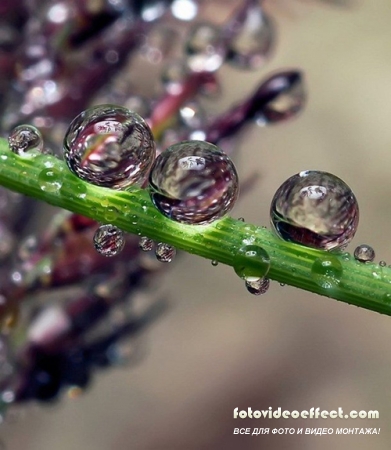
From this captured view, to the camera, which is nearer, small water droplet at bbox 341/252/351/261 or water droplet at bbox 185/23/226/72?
small water droplet at bbox 341/252/351/261

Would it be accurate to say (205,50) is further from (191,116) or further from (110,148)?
(110,148)

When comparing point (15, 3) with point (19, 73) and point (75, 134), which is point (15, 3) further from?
point (75, 134)

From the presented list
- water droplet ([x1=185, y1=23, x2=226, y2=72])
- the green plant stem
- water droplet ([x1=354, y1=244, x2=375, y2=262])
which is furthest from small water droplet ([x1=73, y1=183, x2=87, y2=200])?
water droplet ([x1=185, y1=23, x2=226, y2=72])

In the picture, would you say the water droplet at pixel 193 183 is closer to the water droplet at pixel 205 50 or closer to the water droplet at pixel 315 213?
the water droplet at pixel 315 213

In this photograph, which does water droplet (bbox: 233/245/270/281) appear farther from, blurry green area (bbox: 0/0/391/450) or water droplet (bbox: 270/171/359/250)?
blurry green area (bbox: 0/0/391/450)

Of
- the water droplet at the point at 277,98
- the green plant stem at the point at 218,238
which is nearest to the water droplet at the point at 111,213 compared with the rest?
the green plant stem at the point at 218,238

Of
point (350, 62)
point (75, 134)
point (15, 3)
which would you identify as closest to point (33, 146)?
point (75, 134)

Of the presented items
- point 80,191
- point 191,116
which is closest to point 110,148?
point 80,191
